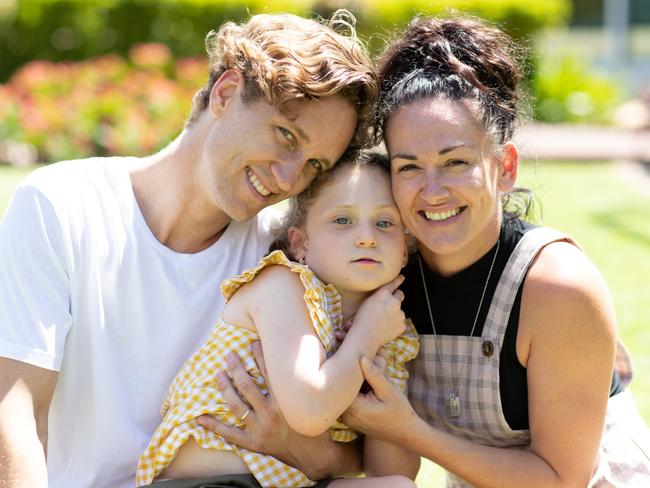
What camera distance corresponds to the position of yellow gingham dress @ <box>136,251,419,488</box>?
276cm

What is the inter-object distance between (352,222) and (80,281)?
85 centimetres

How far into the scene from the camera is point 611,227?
30.5ft

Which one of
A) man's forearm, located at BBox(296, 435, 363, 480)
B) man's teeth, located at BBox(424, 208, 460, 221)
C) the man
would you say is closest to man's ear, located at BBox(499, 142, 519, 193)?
man's teeth, located at BBox(424, 208, 460, 221)

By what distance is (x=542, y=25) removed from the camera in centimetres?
1510

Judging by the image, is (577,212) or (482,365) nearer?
(482,365)

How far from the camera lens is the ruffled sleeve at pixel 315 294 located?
278 cm

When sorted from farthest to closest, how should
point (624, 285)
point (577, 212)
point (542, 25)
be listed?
point (542, 25) → point (577, 212) → point (624, 285)

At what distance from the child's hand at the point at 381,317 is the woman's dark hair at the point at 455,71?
1.75ft

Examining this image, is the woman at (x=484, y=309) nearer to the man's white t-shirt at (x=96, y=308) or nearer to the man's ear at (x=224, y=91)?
the man's ear at (x=224, y=91)

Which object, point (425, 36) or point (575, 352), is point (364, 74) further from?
point (575, 352)

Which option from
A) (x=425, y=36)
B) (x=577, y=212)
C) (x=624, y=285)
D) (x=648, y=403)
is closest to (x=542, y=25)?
(x=577, y=212)

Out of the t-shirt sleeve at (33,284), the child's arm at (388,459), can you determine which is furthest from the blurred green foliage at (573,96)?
the t-shirt sleeve at (33,284)

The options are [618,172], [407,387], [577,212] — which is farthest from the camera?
[618,172]

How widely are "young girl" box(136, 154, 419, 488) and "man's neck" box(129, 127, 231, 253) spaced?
0.28 meters
